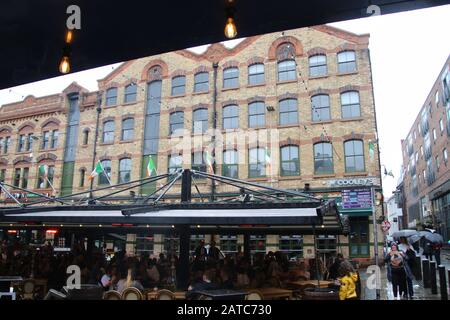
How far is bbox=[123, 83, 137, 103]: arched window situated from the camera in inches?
1048

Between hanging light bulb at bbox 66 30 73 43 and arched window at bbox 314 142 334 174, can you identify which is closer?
hanging light bulb at bbox 66 30 73 43

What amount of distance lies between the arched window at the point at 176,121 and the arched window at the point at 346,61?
9894 millimetres

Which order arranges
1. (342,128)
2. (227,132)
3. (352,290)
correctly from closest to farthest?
(352,290), (342,128), (227,132)

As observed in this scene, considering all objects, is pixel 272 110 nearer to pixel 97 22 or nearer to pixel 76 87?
pixel 76 87

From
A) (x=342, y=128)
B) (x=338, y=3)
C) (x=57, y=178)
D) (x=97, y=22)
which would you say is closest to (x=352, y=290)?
(x=338, y=3)

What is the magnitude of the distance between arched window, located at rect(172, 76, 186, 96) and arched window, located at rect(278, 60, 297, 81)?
249 inches

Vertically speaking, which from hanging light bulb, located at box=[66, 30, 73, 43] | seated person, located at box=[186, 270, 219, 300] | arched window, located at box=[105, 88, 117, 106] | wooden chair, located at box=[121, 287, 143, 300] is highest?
arched window, located at box=[105, 88, 117, 106]

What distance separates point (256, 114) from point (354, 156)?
605 centimetres

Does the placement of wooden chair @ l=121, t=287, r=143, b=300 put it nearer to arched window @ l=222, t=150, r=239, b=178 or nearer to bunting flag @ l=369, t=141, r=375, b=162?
arched window @ l=222, t=150, r=239, b=178

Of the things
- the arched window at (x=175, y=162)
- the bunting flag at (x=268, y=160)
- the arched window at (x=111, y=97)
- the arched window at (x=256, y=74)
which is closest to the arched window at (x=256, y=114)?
the arched window at (x=256, y=74)

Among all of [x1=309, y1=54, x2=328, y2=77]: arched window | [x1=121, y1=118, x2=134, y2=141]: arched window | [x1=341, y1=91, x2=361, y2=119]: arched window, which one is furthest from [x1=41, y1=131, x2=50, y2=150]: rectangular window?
[x1=341, y1=91, x2=361, y2=119]: arched window

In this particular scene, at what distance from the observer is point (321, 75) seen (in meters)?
22.3

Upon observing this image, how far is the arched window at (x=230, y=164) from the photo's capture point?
22.8 metres

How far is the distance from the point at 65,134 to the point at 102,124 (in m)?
3.31
